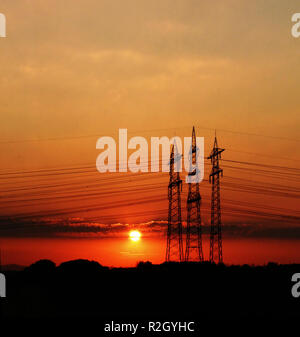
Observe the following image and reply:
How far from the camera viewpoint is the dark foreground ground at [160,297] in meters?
62.9

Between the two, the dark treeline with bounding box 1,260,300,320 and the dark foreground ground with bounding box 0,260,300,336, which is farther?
the dark treeline with bounding box 1,260,300,320

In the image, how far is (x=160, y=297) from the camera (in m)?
76.4

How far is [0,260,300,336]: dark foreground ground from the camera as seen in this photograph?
206ft

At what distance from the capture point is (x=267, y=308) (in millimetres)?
69812

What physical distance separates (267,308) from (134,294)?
20.6 meters

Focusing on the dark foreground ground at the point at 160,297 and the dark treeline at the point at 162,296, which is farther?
the dark treeline at the point at 162,296

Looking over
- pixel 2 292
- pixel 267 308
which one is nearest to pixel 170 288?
pixel 267 308
